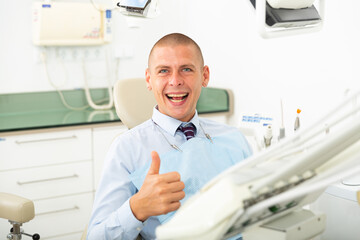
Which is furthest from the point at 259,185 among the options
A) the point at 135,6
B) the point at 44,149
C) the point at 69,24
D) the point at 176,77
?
the point at 69,24

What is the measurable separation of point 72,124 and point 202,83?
140 centimetres

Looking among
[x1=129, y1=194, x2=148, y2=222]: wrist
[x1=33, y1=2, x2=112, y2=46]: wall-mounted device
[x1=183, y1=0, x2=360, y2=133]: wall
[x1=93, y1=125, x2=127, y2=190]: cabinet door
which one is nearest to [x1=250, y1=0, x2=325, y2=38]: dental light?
[x1=129, y1=194, x2=148, y2=222]: wrist

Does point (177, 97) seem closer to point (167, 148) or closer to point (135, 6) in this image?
point (167, 148)

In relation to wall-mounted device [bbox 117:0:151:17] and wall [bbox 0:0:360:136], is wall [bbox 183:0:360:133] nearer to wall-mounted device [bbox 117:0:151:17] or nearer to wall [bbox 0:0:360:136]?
wall [bbox 0:0:360:136]

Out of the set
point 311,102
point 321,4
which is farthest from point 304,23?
point 311,102

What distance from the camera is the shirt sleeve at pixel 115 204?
1.32 m

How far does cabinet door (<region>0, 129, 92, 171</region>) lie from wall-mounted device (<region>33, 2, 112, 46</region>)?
0.75 metres

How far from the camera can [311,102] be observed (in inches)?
93.7

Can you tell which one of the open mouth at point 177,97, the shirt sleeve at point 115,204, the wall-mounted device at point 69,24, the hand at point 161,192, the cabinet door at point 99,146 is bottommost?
the cabinet door at point 99,146

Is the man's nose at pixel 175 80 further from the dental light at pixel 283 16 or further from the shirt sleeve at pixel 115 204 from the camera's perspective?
the dental light at pixel 283 16

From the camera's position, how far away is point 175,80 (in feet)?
5.39

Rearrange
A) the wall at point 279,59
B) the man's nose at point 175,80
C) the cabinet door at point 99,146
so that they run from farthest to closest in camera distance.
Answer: the cabinet door at point 99,146
the wall at point 279,59
the man's nose at point 175,80

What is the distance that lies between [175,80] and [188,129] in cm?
20

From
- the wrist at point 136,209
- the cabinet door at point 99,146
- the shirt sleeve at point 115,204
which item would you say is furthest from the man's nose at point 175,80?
the cabinet door at point 99,146
